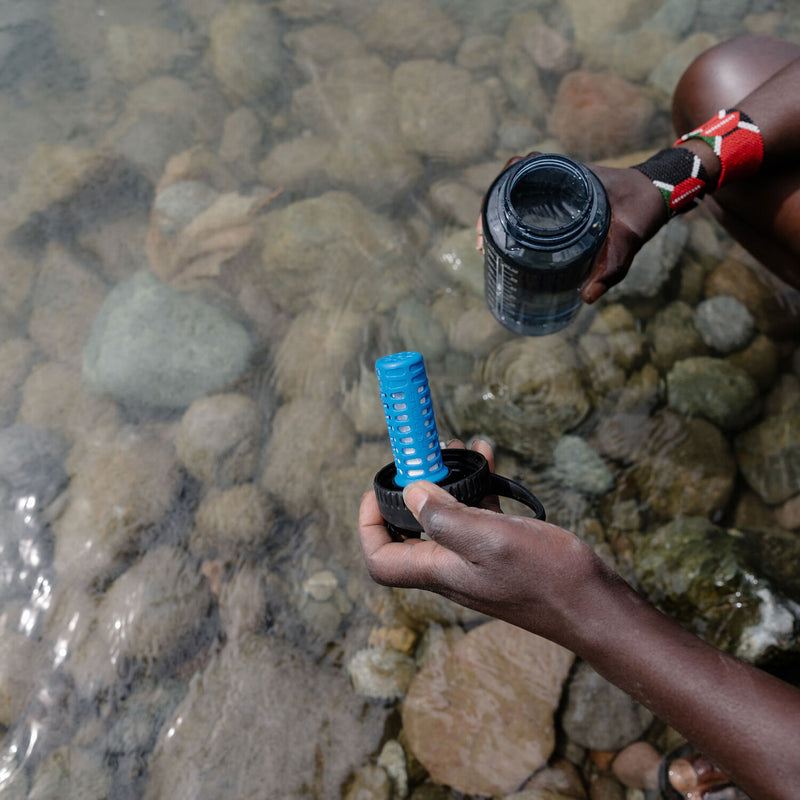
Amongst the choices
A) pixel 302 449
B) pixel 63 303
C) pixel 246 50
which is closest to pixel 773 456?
pixel 302 449

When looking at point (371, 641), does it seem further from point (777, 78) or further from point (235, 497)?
point (777, 78)

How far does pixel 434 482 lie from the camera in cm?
140

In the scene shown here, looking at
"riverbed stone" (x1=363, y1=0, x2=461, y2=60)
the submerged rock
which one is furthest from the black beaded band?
"riverbed stone" (x1=363, y1=0, x2=461, y2=60)

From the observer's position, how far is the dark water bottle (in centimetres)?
155

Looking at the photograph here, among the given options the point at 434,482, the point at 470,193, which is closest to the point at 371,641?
the point at 434,482

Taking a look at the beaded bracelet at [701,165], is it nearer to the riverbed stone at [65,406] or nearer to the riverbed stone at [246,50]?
the riverbed stone at [65,406]

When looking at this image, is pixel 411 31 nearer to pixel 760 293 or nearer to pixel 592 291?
pixel 760 293

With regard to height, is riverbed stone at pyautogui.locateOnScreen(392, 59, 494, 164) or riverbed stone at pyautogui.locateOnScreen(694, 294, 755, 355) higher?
riverbed stone at pyautogui.locateOnScreen(392, 59, 494, 164)

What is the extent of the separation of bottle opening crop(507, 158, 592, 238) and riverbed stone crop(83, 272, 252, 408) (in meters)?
1.47

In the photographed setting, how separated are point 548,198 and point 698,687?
4.16 ft

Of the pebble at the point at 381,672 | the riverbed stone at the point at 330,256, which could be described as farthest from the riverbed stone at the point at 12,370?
the pebble at the point at 381,672

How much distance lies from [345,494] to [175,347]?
0.98 metres

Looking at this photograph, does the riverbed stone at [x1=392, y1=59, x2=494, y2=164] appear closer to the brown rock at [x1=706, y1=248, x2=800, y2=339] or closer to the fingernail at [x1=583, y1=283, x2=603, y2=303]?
the brown rock at [x1=706, y1=248, x2=800, y2=339]

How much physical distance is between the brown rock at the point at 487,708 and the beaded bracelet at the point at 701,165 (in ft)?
5.09
